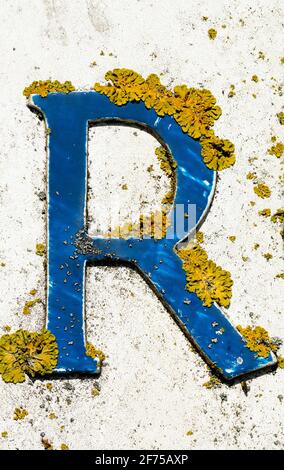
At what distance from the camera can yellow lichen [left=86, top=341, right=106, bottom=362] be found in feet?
19.4

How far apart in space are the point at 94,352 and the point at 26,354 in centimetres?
62

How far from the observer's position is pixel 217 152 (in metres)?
6.05

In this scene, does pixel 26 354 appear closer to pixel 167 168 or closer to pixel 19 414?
pixel 19 414

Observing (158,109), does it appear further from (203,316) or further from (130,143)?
(203,316)

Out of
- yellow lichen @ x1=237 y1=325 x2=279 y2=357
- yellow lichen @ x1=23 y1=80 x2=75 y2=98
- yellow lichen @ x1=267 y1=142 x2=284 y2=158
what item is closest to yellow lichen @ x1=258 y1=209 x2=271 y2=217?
yellow lichen @ x1=267 y1=142 x2=284 y2=158

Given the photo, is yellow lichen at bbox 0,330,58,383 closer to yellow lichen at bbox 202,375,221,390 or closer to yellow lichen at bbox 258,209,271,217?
yellow lichen at bbox 202,375,221,390

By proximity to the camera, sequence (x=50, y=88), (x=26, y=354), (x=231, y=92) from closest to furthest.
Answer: (x=26, y=354) < (x=50, y=88) < (x=231, y=92)

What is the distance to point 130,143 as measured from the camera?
6105mm

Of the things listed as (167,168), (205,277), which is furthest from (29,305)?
(167,168)

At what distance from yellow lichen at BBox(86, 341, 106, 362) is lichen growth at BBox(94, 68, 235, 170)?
2023 millimetres

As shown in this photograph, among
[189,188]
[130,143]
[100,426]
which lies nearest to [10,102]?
[130,143]

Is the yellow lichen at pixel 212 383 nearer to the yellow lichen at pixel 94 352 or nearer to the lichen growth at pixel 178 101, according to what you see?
the yellow lichen at pixel 94 352

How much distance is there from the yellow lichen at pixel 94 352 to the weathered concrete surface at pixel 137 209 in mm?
77

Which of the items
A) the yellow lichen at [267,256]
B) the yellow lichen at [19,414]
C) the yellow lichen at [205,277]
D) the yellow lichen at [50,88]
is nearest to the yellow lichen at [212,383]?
the yellow lichen at [205,277]
